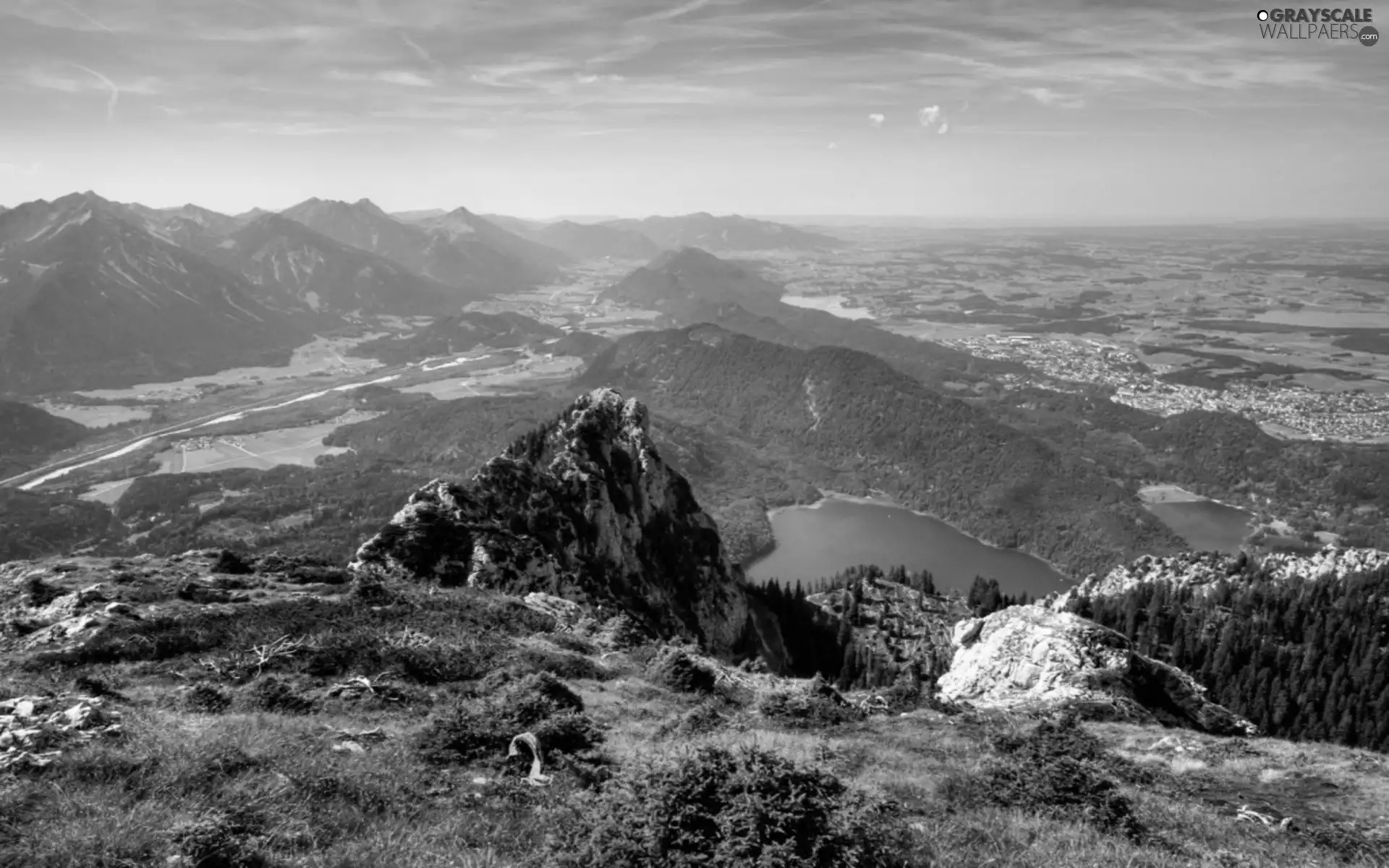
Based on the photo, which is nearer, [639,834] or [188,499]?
[639,834]

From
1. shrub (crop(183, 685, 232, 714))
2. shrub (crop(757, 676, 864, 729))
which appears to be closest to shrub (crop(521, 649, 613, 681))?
shrub (crop(757, 676, 864, 729))

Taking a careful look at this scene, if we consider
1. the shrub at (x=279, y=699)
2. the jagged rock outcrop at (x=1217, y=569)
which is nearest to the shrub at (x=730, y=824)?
the shrub at (x=279, y=699)

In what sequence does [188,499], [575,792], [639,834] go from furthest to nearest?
[188,499] → [575,792] → [639,834]

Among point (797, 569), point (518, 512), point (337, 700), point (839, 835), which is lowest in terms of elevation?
point (797, 569)

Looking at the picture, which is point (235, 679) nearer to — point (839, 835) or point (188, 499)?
point (839, 835)

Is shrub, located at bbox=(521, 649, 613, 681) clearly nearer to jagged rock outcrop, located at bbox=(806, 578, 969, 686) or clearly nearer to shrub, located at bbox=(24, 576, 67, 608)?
shrub, located at bbox=(24, 576, 67, 608)

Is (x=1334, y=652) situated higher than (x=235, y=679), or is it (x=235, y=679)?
(x=235, y=679)

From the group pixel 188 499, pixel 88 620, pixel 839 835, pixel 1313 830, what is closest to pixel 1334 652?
pixel 1313 830

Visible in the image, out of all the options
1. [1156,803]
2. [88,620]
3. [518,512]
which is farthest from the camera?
[518,512]
